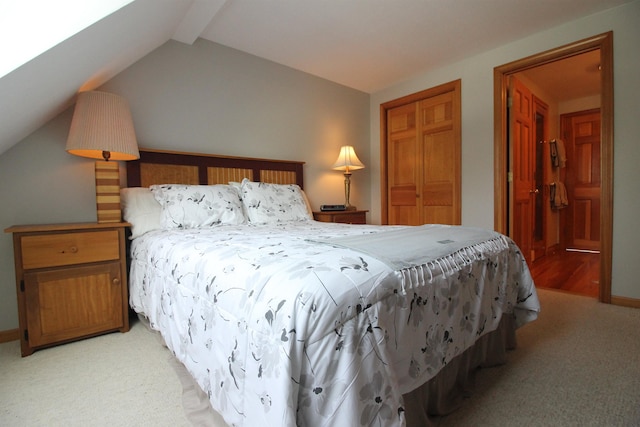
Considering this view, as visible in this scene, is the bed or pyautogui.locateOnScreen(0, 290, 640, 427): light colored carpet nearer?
the bed

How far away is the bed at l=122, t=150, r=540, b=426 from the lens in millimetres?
707

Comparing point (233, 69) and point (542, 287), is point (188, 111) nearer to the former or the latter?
point (233, 69)

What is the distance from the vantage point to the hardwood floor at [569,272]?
2.91 meters

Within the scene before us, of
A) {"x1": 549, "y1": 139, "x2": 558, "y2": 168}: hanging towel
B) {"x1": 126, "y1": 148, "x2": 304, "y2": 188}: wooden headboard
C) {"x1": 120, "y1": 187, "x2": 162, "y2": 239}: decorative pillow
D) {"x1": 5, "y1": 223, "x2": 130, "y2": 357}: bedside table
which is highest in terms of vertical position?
{"x1": 549, "y1": 139, "x2": 558, "y2": 168}: hanging towel

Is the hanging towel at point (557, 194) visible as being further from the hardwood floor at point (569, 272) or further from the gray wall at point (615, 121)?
the gray wall at point (615, 121)

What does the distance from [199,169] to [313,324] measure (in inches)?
91.6

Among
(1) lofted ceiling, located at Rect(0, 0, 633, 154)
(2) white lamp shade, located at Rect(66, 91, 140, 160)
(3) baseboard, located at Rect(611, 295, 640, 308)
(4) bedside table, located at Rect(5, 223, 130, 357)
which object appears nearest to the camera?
(1) lofted ceiling, located at Rect(0, 0, 633, 154)

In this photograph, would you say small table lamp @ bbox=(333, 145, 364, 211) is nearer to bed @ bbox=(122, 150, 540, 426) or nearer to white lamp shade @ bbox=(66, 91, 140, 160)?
bed @ bbox=(122, 150, 540, 426)

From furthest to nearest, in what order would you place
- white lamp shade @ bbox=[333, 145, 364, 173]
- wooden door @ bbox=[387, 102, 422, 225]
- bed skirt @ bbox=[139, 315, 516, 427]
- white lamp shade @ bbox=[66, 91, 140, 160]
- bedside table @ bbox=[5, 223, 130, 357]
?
wooden door @ bbox=[387, 102, 422, 225], white lamp shade @ bbox=[333, 145, 364, 173], white lamp shade @ bbox=[66, 91, 140, 160], bedside table @ bbox=[5, 223, 130, 357], bed skirt @ bbox=[139, 315, 516, 427]

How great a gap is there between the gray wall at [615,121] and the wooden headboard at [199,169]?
6.44 feet

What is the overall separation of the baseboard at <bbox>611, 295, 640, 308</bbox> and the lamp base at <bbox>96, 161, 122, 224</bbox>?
12.6 ft

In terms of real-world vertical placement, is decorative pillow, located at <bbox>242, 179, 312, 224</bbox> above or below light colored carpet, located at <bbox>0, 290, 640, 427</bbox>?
above

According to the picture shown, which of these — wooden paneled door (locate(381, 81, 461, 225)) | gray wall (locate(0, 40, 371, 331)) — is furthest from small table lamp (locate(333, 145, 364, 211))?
wooden paneled door (locate(381, 81, 461, 225))

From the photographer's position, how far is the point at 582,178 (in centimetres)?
485
